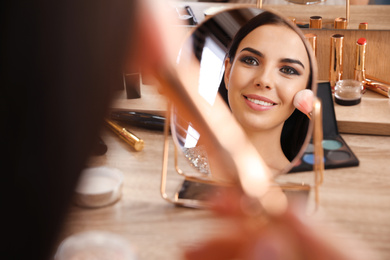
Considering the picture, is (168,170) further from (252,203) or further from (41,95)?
(41,95)

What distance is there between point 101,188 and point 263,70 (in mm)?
216

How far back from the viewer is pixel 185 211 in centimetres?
48

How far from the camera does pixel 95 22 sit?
69 millimetres

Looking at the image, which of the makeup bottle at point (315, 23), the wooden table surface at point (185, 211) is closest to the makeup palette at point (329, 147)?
the wooden table surface at point (185, 211)

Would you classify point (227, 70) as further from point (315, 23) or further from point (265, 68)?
point (315, 23)

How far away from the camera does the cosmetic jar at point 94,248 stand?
1.34ft

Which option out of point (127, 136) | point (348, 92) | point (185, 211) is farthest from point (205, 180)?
point (348, 92)

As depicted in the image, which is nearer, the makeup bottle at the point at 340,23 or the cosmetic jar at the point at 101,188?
the cosmetic jar at the point at 101,188

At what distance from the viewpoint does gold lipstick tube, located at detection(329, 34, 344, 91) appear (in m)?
0.70

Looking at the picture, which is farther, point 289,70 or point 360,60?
point 360,60

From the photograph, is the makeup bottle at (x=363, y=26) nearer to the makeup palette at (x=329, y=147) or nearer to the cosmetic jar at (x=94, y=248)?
the makeup palette at (x=329, y=147)

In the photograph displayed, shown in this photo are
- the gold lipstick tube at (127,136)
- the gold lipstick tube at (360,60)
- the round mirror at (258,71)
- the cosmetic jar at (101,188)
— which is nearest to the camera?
the round mirror at (258,71)

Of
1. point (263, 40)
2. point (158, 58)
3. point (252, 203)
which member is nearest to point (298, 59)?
point (263, 40)

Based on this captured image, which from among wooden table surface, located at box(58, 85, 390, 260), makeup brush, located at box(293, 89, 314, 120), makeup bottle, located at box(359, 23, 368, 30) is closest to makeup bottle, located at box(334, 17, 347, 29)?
makeup bottle, located at box(359, 23, 368, 30)
